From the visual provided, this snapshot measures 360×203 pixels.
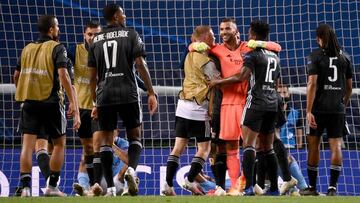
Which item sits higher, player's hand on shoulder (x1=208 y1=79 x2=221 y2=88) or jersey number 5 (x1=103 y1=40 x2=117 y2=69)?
jersey number 5 (x1=103 y1=40 x2=117 y2=69)

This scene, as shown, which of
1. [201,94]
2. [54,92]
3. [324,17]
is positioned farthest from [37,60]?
[324,17]

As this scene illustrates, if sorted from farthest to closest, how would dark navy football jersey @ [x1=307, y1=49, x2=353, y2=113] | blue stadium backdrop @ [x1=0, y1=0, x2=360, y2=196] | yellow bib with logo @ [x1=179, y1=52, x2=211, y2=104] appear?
blue stadium backdrop @ [x1=0, y1=0, x2=360, y2=196], yellow bib with logo @ [x1=179, y1=52, x2=211, y2=104], dark navy football jersey @ [x1=307, y1=49, x2=353, y2=113]

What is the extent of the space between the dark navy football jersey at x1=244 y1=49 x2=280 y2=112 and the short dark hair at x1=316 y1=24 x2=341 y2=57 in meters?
0.76

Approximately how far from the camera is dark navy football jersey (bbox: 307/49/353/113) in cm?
1172

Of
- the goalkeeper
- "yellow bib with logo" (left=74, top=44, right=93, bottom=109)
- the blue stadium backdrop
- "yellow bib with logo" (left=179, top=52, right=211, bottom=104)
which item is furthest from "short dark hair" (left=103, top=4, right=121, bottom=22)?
the blue stadium backdrop

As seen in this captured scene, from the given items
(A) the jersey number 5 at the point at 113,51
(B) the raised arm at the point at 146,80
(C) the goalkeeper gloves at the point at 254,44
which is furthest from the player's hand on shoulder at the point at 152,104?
(C) the goalkeeper gloves at the point at 254,44

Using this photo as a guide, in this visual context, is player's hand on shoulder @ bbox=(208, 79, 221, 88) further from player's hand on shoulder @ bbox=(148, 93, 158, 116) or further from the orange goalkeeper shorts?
player's hand on shoulder @ bbox=(148, 93, 158, 116)

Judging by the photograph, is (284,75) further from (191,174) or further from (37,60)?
(37,60)

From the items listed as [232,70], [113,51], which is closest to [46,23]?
[113,51]

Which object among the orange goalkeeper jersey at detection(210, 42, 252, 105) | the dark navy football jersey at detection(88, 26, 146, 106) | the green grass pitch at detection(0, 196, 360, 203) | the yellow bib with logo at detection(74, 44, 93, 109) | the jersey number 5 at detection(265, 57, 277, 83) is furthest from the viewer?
the yellow bib with logo at detection(74, 44, 93, 109)

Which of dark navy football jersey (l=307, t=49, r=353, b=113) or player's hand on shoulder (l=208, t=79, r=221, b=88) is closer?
player's hand on shoulder (l=208, t=79, r=221, b=88)

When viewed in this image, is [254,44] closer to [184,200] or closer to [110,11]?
[110,11]

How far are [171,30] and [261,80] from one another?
5.21 m

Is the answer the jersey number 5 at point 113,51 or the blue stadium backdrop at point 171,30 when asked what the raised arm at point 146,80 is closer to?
the jersey number 5 at point 113,51
